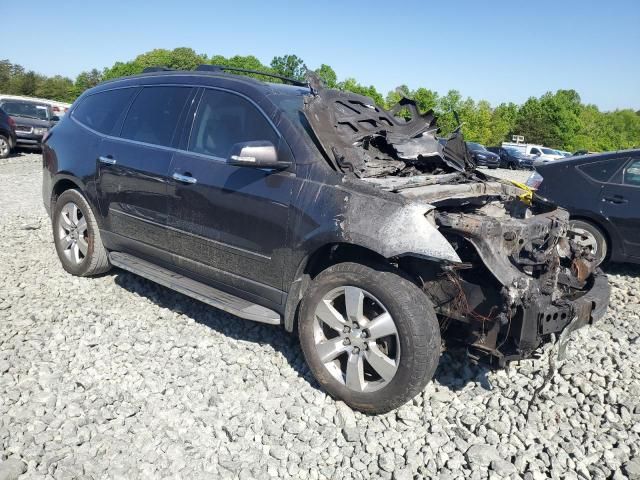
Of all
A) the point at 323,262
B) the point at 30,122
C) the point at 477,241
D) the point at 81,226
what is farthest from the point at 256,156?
the point at 30,122

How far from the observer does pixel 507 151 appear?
1367 inches

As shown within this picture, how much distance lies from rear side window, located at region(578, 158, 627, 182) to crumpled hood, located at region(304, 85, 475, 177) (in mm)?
2865

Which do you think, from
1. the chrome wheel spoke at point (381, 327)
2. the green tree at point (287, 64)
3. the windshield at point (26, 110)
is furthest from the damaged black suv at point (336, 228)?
the green tree at point (287, 64)

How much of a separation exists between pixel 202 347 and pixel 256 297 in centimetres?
62

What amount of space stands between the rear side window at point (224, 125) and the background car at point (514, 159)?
104 ft

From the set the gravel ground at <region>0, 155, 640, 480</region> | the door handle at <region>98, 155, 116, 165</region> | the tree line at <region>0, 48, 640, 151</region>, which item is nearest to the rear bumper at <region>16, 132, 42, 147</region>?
the door handle at <region>98, 155, 116, 165</region>

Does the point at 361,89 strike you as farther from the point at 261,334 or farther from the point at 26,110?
the point at 261,334

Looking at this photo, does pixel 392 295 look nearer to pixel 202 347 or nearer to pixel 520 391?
pixel 520 391

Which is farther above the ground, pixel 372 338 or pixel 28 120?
pixel 28 120

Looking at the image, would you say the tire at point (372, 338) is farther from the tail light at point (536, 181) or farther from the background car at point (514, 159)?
the background car at point (514, 159)

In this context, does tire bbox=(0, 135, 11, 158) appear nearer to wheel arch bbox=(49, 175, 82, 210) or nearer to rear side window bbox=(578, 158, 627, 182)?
wheel arch bbox=(49, 175, 82, 210)

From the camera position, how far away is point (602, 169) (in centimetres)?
664

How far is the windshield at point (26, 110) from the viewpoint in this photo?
1781 centimetres

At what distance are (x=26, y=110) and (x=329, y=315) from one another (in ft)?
59.4
